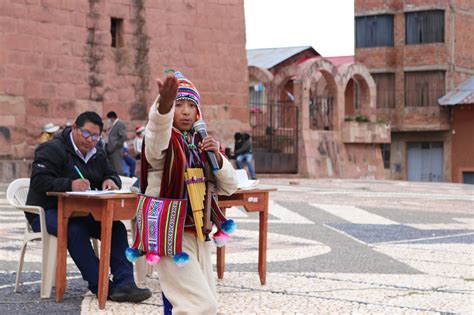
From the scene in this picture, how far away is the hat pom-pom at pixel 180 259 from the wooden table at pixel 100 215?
127 centimetres

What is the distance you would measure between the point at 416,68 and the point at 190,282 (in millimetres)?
38313

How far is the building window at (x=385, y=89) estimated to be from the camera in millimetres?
42844

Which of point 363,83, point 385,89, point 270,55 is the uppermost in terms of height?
point 270,55

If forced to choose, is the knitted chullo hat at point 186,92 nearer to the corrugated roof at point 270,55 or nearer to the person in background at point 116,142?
the person in background at point 116,142

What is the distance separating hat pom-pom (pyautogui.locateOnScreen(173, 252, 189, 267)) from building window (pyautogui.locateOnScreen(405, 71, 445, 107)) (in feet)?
125

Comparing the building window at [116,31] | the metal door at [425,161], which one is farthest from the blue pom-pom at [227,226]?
the metal door at [425,161]

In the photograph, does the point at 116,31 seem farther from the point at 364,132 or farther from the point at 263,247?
the point at 263,247

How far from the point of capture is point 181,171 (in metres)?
5.12

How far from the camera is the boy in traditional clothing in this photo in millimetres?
4926

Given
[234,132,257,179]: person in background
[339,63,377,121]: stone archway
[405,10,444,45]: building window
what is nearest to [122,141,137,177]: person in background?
[234,132,257,179]: person in background

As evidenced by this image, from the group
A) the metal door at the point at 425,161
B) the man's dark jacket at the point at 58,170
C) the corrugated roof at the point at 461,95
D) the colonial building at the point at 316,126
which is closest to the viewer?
the man's dark jacket at the point at 58,170

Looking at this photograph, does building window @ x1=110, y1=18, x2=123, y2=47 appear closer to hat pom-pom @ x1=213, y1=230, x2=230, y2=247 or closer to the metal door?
hat pom-pom @ x1=213, y1=230, x2=230, y2=247

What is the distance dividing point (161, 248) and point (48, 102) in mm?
16326

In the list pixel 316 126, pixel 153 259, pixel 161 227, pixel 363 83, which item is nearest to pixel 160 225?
pixel 161 227
